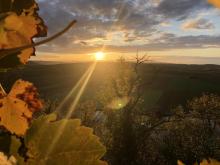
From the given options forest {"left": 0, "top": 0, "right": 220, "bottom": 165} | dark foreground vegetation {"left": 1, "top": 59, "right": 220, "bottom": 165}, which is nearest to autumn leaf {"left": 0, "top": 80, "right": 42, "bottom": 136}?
forest {"left": 0, "top": 0, "right": 220, "bottom": 165}

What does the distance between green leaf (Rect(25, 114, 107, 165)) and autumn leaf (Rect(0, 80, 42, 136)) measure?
0.20ft

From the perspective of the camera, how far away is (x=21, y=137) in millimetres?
586

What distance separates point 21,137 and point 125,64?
39775 mm

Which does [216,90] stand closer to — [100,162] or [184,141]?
[184,141]

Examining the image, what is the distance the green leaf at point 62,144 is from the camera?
59 centimetres

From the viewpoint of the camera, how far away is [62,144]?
2.02 ft

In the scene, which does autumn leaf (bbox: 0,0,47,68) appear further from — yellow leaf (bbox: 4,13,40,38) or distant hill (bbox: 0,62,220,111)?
distant hill (bbox: 0,62,220,111)

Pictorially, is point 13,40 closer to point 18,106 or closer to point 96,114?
point 18,106

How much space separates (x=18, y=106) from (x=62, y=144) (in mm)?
143

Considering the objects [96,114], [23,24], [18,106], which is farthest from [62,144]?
[96,114]

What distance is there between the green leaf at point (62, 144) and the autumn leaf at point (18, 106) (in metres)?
→ 0.06

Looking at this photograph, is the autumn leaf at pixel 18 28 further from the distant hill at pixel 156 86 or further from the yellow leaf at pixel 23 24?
the distant hill at pixel 156 86

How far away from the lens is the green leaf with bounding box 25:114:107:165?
59cm

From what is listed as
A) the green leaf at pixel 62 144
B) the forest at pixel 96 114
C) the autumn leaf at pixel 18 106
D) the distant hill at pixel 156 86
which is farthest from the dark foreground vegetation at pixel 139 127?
the distant hill at pixel 156 86
